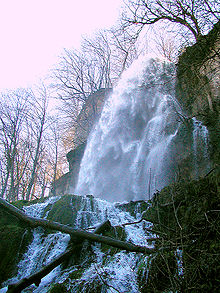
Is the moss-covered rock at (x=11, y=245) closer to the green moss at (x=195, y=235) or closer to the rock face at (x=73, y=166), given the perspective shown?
the green moss at (x=195, y=235)

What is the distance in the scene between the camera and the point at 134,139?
13438mm

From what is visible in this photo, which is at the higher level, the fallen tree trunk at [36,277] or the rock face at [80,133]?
the rock face at [80,133]

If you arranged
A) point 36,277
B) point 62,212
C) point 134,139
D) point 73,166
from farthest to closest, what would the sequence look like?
1. point 73,166
2. point 134,139
3. point 62,212
4. point 36,277

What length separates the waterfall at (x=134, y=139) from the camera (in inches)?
416

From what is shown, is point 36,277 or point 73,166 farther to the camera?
point 73,166

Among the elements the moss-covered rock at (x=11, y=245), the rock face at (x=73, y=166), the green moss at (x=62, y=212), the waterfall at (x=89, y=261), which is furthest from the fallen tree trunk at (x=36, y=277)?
the rock face at (x=73, y=166)

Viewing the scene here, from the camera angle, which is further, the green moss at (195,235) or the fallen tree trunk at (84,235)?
the fallen tree trunk at (84,235)

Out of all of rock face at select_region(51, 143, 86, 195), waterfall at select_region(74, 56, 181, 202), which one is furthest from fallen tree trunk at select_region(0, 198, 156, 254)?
rock face at select_region(51, 143, 86, 195)

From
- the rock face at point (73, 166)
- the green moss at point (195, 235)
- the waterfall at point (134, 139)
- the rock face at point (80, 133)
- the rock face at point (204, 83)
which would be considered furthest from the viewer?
the rock face at point (80, 133)

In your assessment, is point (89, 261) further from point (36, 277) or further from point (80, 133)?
point (80, 133)

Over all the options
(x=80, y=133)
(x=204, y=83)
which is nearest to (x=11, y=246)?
(x=204, y=83)

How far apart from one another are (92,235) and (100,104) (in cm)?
1837

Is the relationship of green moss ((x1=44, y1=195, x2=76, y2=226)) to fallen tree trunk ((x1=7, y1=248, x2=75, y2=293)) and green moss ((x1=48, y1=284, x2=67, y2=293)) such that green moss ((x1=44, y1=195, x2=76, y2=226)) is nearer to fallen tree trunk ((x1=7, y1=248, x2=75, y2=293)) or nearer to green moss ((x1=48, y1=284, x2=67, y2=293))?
fallen tree trunk ((x1=7, y1=248, x2=75, y2=293))

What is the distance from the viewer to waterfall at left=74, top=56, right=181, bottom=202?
10.6m
